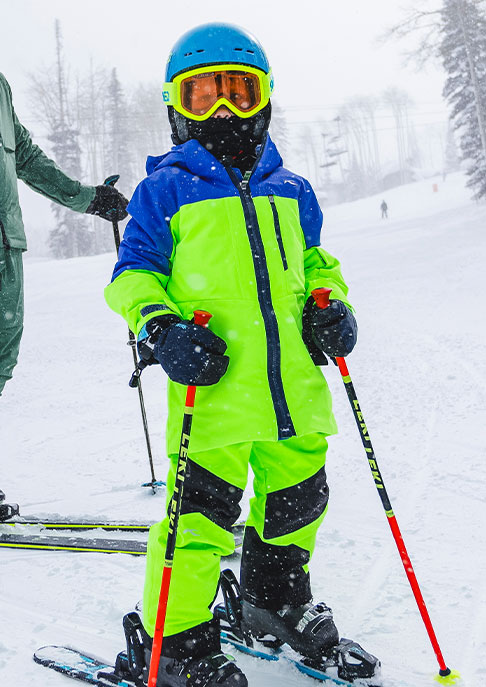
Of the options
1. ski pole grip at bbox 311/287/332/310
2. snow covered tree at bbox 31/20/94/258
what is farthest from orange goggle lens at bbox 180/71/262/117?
snow covered tree at bbox 31/20/94/258

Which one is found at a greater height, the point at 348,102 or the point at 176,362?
the point at 348,102

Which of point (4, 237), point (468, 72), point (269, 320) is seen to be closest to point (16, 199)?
point (4, 237)

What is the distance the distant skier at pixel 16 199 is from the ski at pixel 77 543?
0.88 metres

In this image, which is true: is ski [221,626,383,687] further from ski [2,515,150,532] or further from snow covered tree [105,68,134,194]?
snow covered tree [105,68,134,194]

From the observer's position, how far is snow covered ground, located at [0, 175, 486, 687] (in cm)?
244

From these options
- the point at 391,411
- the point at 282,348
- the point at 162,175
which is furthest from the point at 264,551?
the point at 391,411

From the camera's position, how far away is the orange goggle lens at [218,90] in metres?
2.24

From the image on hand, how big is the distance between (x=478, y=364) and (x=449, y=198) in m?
34.7

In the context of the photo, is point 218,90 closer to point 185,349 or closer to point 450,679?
point 185,349

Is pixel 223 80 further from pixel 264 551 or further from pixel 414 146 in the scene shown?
pixel 414 146

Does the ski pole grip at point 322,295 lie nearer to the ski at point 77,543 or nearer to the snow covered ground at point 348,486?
the snow covered ground at point 348,486

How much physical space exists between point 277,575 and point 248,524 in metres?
0.22

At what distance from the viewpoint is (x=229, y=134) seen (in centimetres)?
230

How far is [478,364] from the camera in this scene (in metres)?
6.81
